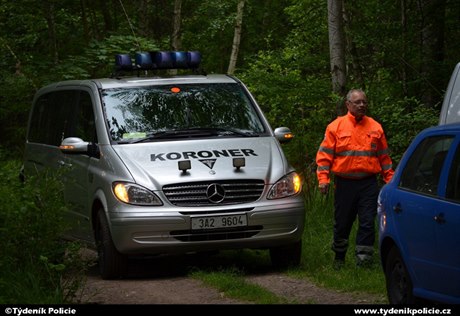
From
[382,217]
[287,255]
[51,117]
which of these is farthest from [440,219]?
[51,117]

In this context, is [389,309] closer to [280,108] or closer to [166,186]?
[166,186]

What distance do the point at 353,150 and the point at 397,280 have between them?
3364 mm

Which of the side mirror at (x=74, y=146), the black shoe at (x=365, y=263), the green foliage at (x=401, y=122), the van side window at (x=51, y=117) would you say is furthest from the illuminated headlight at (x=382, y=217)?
the green foliage at (x=401, y=122)

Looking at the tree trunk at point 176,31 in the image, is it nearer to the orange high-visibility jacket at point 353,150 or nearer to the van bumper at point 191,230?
the orange high-visibility jacket at point 353,150

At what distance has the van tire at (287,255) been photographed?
37.9 feet

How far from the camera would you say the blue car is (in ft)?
23.7

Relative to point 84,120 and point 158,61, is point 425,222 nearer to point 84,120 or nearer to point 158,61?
point 84,120

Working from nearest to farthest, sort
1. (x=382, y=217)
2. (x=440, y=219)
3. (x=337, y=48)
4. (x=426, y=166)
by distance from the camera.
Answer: (x=440, y=219), (x=426, y=166), (x=382, y=217), (x=337, y=48)

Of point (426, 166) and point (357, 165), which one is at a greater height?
point (426, 166)

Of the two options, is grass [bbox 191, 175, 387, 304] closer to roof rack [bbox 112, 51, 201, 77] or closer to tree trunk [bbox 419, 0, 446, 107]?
roof rack [bbox 112, 51, 201, 77]

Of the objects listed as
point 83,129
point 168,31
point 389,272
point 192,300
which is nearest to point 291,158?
point 83,129

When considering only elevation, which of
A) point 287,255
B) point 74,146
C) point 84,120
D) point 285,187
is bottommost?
point 287,255

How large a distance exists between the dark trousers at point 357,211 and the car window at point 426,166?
3.04m

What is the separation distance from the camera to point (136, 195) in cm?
1094
